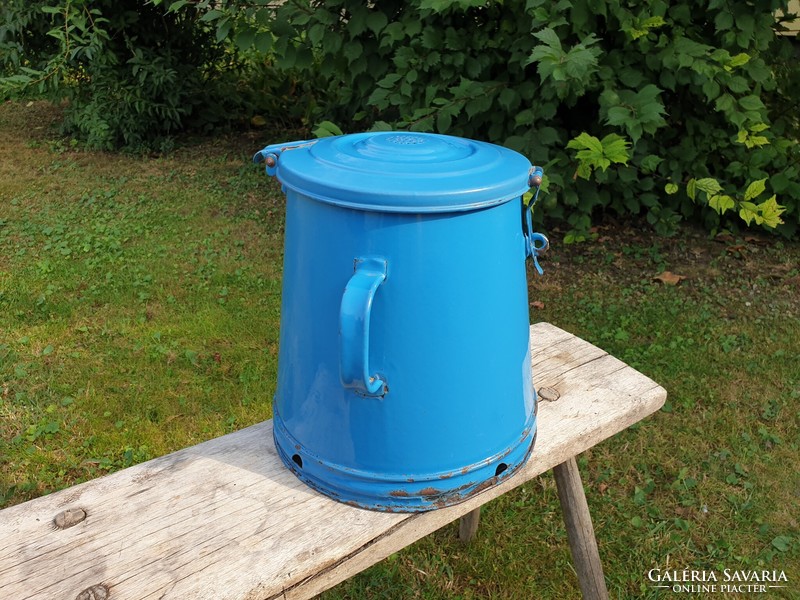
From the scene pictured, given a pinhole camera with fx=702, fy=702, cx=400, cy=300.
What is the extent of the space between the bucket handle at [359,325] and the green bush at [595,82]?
1.94 metres

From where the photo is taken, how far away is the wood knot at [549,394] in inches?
66.5

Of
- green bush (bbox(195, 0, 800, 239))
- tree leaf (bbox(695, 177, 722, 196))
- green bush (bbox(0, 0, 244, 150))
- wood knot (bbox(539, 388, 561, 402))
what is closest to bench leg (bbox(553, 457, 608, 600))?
wood knot (bbox(539, 388, 561, 402))

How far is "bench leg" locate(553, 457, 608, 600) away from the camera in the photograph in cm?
182

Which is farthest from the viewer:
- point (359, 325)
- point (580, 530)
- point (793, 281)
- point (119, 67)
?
point (119, 67)

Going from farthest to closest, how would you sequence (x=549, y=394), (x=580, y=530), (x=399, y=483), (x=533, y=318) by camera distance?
(x=533, y=318) → (x=580, y=530) → (x=549, y=394) → (x=399, y=483)

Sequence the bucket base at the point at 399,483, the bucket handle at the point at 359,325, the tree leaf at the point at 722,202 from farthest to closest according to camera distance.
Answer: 1. the tree leaf at the point at 722,202
2. the bucket base at the point at 399,483
3. the bucket handle at the point at 359,325

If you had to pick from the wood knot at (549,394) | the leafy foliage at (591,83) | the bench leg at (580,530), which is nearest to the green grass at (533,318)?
the bench leg at (580,530)

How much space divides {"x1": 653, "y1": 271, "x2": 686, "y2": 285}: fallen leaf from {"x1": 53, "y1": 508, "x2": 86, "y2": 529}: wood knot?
3.13 metres

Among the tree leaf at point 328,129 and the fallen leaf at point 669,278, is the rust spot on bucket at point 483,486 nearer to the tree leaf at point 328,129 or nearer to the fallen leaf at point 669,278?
the tree leaf at point 328,129

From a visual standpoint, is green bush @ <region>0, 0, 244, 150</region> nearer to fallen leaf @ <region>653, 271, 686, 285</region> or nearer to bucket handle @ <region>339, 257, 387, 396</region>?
fallen leaf @ <region>653, 271, 686, 285</region>

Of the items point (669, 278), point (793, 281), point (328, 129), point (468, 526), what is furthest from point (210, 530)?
point (793, 281)

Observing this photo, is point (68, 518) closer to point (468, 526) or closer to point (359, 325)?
point (359, 325)

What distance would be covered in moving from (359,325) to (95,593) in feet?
2.04

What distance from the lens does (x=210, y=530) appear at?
50.2 inches
